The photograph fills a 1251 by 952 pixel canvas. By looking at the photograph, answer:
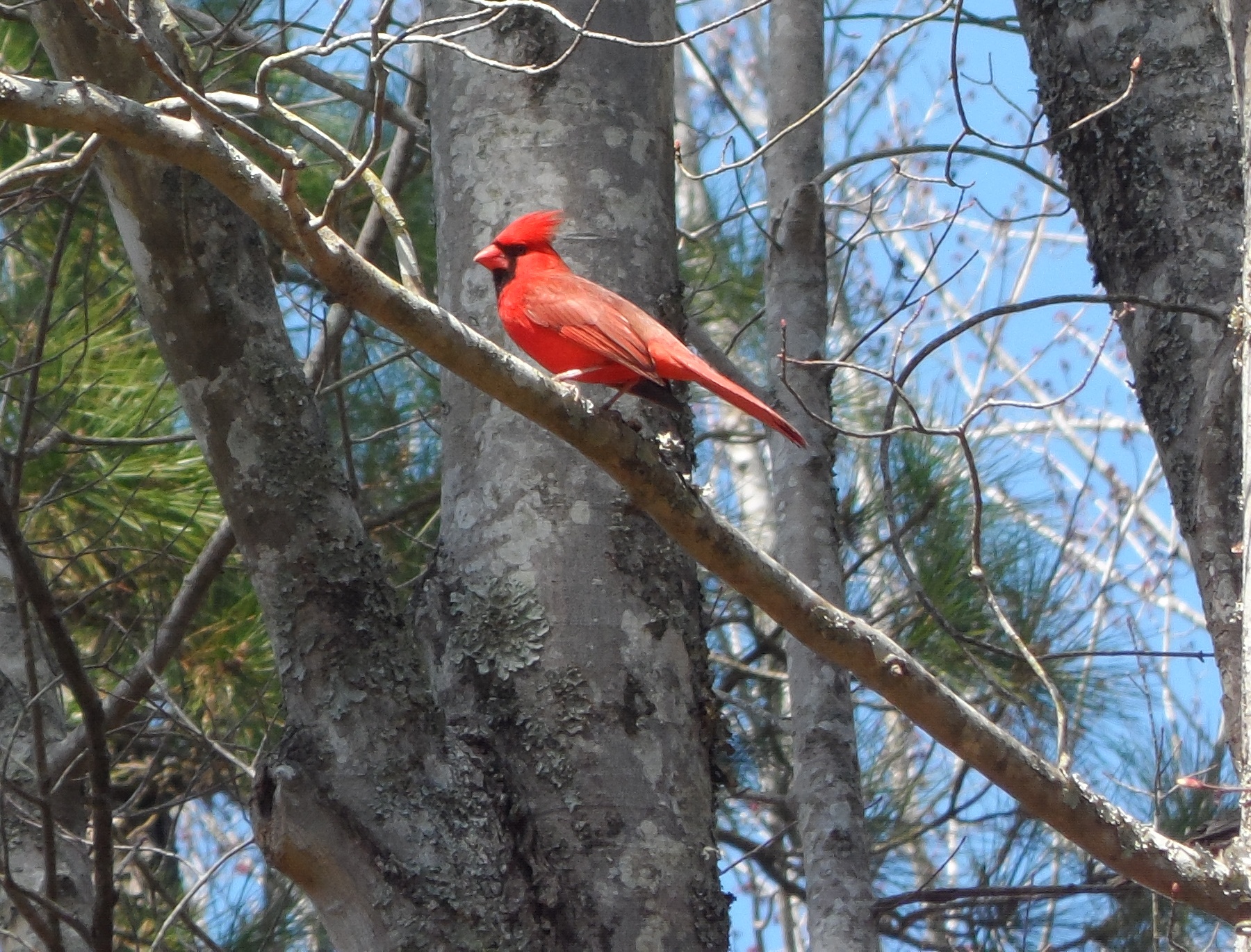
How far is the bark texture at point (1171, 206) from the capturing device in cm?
270

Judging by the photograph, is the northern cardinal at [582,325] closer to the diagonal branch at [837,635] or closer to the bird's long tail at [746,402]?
the bird's long tail at [746,402]

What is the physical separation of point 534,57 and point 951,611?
292 cm

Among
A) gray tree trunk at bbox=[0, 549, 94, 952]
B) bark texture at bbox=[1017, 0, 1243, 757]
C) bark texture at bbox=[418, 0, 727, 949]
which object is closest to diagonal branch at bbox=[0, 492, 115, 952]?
gray tree trunk at bbox=[0, 549, 94, 952]

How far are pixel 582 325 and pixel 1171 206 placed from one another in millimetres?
1225

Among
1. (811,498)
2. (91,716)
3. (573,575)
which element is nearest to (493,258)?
(573,575)

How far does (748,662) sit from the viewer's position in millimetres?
5656

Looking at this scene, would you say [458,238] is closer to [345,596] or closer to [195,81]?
[195,81]

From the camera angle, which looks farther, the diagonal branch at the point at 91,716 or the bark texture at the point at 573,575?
the diagonal branch at the point at 91,716

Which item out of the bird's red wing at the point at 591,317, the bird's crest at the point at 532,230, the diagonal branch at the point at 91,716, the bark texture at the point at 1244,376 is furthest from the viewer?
the bird's crest at the point at 532,230

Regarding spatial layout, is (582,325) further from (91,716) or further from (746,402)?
(91,716)

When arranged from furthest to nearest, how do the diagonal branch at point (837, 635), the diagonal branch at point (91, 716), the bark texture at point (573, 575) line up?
1. the diagonal branch at point (91, 716)
2. the bark texture at point (573, 575)
3. the diagonal branch at point (837, 635)

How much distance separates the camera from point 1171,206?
299cm

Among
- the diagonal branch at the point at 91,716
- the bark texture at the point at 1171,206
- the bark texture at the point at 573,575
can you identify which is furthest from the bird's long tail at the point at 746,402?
the diagonal branch at the point at 91,716

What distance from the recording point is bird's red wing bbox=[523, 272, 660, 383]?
9.37ft
